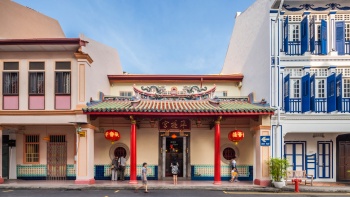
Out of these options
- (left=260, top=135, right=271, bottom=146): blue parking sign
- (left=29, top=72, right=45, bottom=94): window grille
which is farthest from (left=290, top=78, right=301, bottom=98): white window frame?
(left=29, top=72, right=45, bottom=94): window grille

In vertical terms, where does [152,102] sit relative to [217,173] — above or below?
above

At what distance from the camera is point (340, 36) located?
1555 cm

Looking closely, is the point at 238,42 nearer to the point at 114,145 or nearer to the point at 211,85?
the point at 211,85

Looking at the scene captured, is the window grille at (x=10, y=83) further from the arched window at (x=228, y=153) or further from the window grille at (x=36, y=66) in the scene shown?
the arched window at (x=228, y=153)

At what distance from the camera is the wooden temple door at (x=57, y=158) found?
55.9 ft

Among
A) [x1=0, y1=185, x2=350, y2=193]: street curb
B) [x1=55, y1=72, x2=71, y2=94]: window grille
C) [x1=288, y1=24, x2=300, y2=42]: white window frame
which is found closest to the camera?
[x1=0, y1=185, x2=350, y2=193]: street curb

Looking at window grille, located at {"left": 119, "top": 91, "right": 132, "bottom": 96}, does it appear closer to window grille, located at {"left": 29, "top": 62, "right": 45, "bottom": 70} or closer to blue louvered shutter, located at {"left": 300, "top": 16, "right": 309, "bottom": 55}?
window grille, located at {"left": 29, "top": 62, "right": 45, "bottom": 70}

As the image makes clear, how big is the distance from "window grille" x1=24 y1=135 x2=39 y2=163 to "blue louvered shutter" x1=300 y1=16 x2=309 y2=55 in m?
16.1

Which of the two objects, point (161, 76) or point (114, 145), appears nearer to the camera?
point (114, 145)

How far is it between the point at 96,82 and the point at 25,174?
692 centimetres

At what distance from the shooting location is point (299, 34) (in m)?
15.8

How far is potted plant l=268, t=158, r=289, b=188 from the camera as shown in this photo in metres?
14.3

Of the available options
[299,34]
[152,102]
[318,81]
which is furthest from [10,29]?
[318,81]

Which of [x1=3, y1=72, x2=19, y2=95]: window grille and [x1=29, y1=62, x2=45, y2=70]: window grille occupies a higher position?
[x1=29, y1=62, x2=45, y2=70]: window grille
